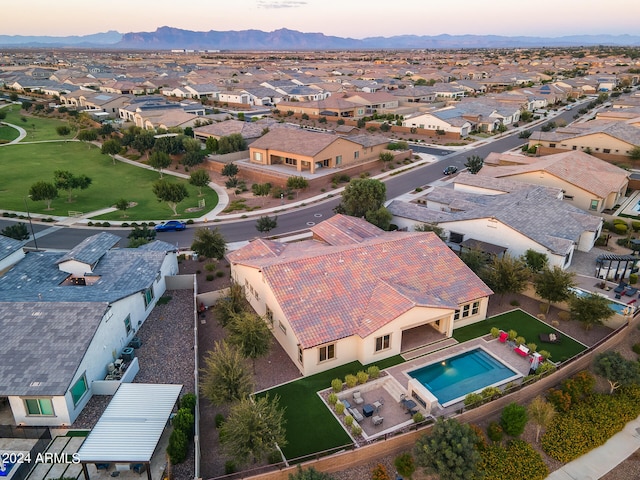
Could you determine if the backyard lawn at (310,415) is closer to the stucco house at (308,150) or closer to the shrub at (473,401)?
the shrub at (473,401)

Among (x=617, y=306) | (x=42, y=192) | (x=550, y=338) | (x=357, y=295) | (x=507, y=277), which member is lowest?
(x=550, y=338)

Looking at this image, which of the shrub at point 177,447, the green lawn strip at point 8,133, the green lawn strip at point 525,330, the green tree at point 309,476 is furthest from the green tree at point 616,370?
the green lawn strip at point 8,133

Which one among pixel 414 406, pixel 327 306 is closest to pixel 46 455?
pixel 327 306

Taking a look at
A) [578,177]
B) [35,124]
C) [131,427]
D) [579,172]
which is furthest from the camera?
[35,124]

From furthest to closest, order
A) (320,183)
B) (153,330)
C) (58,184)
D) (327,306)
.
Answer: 1. (320,183)
2. (58,184)
3. (153,330)
4. (327,306)

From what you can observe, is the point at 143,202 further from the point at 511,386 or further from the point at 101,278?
the point at 511,386

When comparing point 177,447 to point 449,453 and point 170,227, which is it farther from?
point 170,227

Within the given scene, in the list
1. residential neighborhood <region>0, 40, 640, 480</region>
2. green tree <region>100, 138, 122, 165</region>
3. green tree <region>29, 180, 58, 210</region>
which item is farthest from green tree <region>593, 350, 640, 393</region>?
green tree <region>100, 138, 122, 165</region>

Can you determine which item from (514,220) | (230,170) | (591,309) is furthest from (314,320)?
(230,170)
